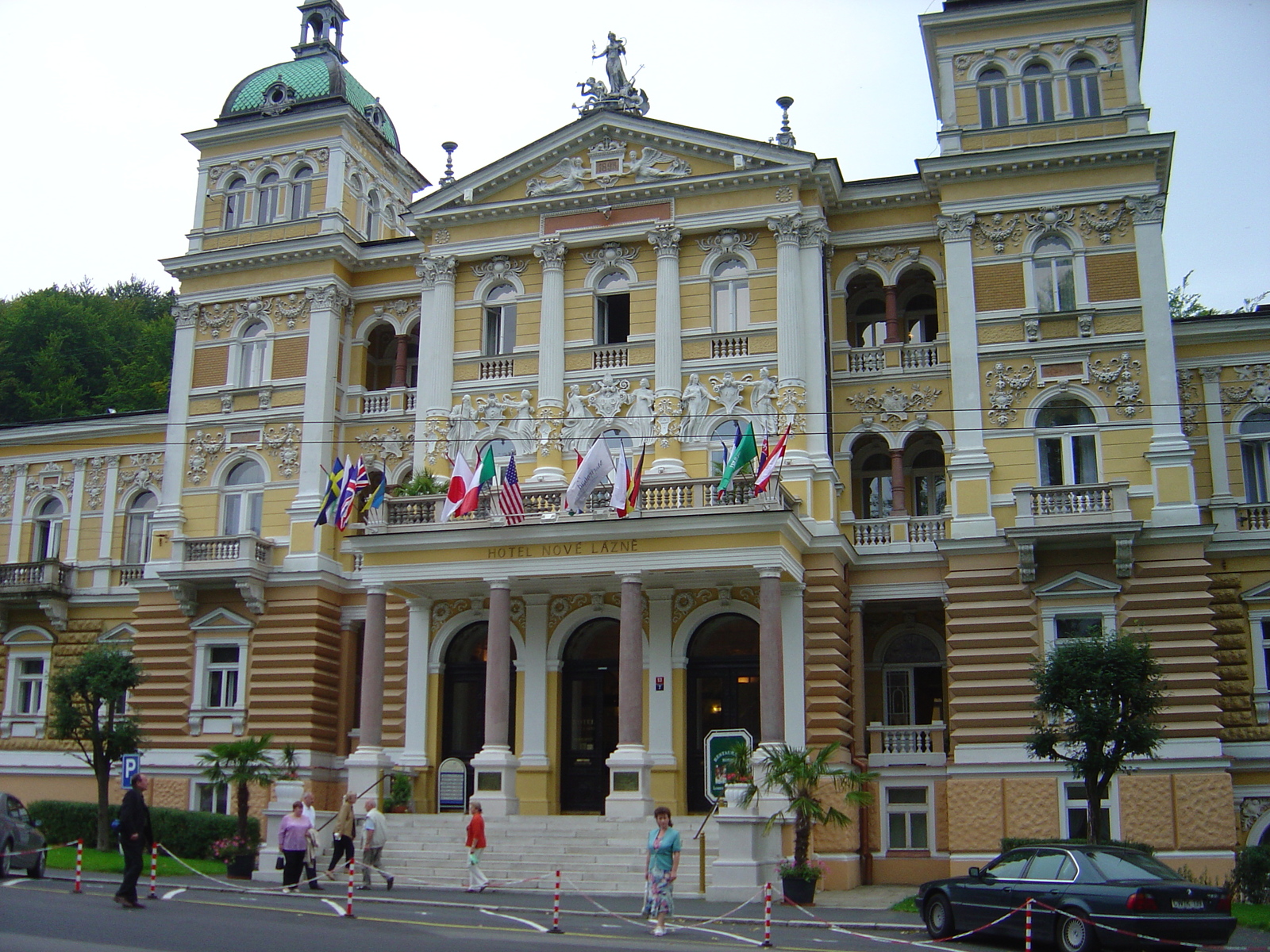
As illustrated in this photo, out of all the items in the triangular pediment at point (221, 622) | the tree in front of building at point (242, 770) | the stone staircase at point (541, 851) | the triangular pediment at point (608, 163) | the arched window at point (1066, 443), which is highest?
the triangular pediment at point (608, 163)

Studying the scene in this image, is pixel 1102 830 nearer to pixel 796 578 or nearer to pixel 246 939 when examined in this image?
pixel 796 578

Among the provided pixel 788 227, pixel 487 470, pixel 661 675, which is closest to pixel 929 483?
pixel 788 227

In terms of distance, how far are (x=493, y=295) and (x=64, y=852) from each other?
1762cm

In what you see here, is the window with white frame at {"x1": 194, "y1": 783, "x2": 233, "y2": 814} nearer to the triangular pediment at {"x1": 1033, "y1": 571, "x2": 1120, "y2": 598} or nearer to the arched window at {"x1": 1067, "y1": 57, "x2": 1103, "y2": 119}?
the triangular pediment at {"x1": 1033, "y1": 571, "x2": 1120, "y2": 598}

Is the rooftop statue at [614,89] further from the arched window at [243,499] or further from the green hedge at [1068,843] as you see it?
the green hedge at [1068,843]

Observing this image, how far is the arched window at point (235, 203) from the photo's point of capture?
1596 inches

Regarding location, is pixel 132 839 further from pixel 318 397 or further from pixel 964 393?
pixel 964 393

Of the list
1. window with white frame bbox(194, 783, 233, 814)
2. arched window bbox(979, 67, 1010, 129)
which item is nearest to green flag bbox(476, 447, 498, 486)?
window with white frame bbox(194, 783, 233, 814)

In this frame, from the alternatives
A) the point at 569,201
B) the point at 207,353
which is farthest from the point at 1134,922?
the point at 207,353

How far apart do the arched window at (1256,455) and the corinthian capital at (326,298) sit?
80.1ft

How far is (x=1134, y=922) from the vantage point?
17.0m

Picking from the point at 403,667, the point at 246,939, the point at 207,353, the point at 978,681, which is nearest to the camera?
the point at 246,939

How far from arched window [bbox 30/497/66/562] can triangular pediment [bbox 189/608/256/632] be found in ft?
28.8

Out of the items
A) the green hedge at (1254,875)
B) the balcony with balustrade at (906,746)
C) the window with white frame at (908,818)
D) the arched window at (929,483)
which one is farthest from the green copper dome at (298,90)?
the green hedge at (1254,875)
